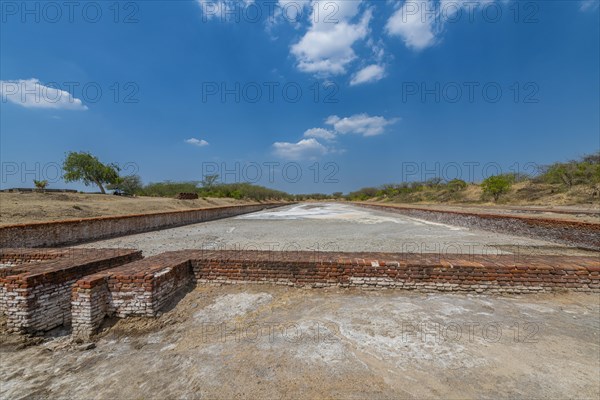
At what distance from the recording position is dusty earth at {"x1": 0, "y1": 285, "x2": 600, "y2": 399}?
208 cm

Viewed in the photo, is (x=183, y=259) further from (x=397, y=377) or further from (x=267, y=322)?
(x=397, y=377)

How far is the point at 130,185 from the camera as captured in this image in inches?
1950

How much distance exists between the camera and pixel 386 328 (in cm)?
293

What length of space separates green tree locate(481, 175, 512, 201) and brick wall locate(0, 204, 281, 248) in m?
33.6

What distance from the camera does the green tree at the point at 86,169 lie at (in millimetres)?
37781

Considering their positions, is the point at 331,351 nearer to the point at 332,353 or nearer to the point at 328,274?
the point at 332,353

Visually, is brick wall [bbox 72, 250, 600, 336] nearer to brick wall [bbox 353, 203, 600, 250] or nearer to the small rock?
the small rock

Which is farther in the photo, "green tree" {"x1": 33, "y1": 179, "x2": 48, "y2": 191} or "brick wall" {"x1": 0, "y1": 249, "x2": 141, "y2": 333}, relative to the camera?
"green tree" {"x1": 33, "y1": 179, "x2": 48, "y2": 191}

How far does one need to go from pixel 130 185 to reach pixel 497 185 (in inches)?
2284

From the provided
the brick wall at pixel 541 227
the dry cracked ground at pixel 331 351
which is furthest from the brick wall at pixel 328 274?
the brick wall at pixel 541 227

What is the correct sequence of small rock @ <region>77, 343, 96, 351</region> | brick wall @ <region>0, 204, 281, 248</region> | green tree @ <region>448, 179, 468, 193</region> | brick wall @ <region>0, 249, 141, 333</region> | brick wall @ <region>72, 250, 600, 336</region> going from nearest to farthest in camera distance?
small rock @ <region>77, 343, 96, 351</region> → brick wall @ <region>0, 249, 141, 333</region> → brick wall @ <region>72, 250, 600, 336</region> → brick wall @ <region>0, 204, 281, 248</region> → green tree @ <region>448, 179, 468, 193</region>

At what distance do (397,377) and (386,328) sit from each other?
805mm

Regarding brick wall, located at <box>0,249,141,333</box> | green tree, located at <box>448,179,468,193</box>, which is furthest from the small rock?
green tree, located at <box>448,179,468,193</box>

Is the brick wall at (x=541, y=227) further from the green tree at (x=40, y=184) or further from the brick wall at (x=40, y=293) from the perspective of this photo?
the green tree at (x=40, y=184)
